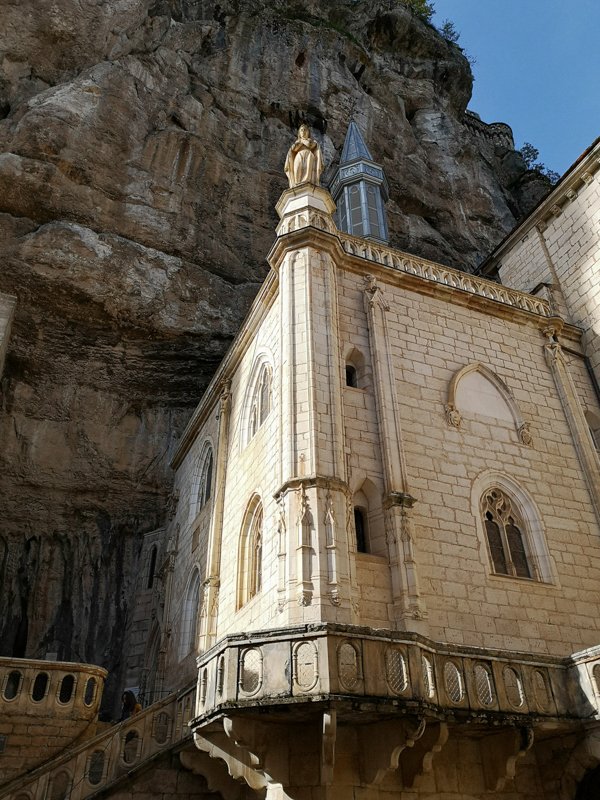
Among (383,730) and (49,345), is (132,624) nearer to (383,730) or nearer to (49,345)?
(49,345)

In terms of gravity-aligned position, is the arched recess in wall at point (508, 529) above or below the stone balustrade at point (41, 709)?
above

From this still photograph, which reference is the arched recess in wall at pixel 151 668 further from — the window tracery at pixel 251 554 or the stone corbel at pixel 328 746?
the stone corbel at pixel 328 746

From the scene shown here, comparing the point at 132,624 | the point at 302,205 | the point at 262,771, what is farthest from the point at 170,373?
the point at 262,771

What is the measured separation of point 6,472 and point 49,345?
13.4ft

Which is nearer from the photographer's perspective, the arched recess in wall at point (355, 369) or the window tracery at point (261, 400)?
the arched recess in wall at point (355, 369)

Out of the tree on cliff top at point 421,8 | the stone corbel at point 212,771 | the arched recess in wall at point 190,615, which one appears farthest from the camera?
the tree on cliff top at point 421,8

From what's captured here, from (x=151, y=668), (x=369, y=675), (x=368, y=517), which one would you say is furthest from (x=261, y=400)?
(x=151, y=668)

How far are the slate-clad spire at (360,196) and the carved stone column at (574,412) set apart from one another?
6.19 m

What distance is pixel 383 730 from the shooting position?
7371 millimetres

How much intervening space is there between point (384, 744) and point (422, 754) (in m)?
0.69

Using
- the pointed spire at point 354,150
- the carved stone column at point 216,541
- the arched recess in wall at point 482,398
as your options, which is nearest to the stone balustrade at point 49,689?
the carved stone column at point 216,541

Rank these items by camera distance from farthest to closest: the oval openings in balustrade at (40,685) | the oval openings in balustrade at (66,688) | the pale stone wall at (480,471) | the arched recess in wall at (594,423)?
the arched recess in wall at (594,423) < the oval openings in balustrade at (66,688) < the oval openings in balustrade at (40,685) < the pale stone wall at (480,471)

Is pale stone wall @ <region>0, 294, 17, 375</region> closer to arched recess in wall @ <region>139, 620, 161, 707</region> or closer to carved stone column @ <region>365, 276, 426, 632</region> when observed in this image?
arched recess in wall @ <region>139, 620, 161, 707</region>

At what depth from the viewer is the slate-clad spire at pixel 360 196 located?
19141mm
